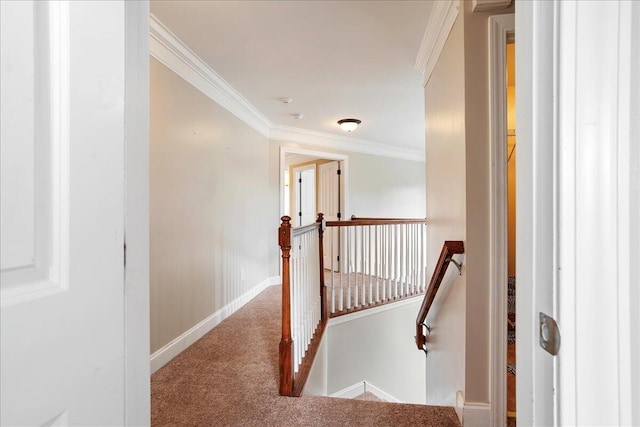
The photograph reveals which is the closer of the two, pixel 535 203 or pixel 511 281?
pixel 535 203

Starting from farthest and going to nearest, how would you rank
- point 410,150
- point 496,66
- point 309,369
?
1. point 410,150
2. point 309,369
3. point 496,66

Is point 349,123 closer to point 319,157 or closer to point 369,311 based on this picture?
point 319,157

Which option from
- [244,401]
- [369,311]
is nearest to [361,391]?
[369,311]

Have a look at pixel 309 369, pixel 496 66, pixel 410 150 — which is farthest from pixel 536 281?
pixel 410 150

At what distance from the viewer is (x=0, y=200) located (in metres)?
0.40

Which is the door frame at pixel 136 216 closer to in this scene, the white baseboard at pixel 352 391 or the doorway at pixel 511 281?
the doorway at pixel 511 281

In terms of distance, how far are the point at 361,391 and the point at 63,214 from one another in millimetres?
4119

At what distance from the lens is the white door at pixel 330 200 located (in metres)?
5.98

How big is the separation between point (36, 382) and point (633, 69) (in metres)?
0.88

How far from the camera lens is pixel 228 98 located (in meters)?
3.58

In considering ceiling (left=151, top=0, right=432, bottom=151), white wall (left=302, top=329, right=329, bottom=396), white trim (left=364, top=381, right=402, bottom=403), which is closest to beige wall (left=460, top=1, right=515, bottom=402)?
ceiling (left=151, top=0, right=432, bottom=151)

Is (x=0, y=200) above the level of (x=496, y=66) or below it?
below

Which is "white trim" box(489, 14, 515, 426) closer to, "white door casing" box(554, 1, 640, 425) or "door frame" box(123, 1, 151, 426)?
"white door casing" box(554, 1, 640, 425)

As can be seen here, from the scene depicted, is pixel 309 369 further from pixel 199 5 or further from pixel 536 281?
pixel 199 5
